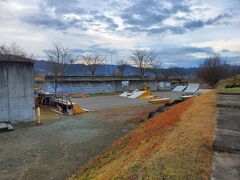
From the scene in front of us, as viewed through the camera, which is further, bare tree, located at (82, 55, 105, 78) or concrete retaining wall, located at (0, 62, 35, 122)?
bare tree, located at (82, 55, 105, 78)

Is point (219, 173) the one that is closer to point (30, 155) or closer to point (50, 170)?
point (50, 170)

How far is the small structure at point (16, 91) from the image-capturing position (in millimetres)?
12531

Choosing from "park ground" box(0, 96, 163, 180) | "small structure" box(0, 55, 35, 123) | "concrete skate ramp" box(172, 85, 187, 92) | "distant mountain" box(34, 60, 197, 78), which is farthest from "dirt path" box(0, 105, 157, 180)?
"distant mountain" box(34, 60, 197, 78)

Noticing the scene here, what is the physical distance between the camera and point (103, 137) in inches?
385

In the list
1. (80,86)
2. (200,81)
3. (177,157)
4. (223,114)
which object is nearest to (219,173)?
(177,157)

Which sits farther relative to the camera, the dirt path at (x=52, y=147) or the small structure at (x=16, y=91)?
the small structure at (x=16, y=91)

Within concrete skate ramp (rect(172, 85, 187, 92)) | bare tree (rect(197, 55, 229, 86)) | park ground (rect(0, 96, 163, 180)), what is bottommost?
park ground (rect(0, 96, 163, 180))

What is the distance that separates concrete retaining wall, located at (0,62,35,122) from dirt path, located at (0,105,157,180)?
3.05 ft

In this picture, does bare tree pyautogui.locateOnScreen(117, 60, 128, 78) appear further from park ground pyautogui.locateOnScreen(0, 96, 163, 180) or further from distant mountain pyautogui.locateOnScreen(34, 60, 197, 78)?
park ground pyautogui.locateOnScreen(0, 96, 163, 180)

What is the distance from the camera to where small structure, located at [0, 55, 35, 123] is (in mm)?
12531

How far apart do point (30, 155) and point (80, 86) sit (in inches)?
1093

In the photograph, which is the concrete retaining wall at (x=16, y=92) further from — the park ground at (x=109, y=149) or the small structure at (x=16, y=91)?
the park ground at (x=109, y=149)

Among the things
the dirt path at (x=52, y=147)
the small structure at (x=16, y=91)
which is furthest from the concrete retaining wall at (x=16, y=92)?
the dirt path at (x=52, y=147)

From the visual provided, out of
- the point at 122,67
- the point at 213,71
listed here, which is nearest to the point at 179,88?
the point at 213,71
